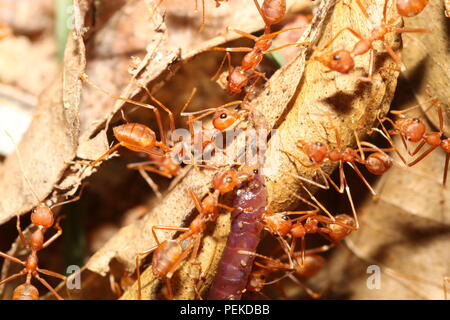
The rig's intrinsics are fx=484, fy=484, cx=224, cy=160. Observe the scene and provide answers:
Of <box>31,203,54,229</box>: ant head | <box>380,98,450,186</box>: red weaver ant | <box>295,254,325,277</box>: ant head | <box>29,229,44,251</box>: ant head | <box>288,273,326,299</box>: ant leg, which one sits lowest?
<box>288,273,326,299</box>: ant leg

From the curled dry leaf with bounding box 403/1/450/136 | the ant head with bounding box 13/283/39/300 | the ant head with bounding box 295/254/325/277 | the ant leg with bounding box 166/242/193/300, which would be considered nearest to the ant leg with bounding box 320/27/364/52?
the curled dry leaf with bounding box 403/1/450/136

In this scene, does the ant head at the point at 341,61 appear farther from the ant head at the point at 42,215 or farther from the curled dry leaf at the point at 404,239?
the ant head at the point at 42,215

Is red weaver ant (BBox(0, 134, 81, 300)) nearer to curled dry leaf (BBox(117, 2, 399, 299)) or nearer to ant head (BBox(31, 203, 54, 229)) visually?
ant head (BBox(31, 203, 54, 229))

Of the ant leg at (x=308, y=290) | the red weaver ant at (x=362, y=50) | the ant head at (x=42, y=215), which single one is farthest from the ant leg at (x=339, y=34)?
the ant head at (x=42, y=215)

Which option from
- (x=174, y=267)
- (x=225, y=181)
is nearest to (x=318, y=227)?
(x=225, y=181)

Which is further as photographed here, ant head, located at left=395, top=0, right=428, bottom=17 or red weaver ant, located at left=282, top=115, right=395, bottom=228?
red weaver ant, located at left=282, top=115, right=395, bottom=228

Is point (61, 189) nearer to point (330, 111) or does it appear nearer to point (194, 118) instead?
point (194, 118)

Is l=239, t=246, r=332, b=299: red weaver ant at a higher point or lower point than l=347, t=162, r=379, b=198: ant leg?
lower

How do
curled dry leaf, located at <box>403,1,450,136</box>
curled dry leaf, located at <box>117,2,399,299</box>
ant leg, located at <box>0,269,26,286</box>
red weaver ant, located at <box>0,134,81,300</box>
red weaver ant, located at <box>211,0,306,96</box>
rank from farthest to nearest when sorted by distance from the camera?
1. ant leg, located at <box>0,269,26,286</box>
2. red weaver ant, located at <box>0,134,81,300</box>
3. red weaver ant, located at <box>211,0,306,96</box>
4. curled dry leaf, located at <box>403,1,450,136</box>
5. curled dry leaf, located at <box>117,2,399,299</box>

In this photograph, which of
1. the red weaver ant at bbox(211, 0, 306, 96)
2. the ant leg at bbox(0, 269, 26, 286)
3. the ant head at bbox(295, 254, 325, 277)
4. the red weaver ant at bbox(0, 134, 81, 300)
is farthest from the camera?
the ant head at bbox(295, 254, 325, 277)
